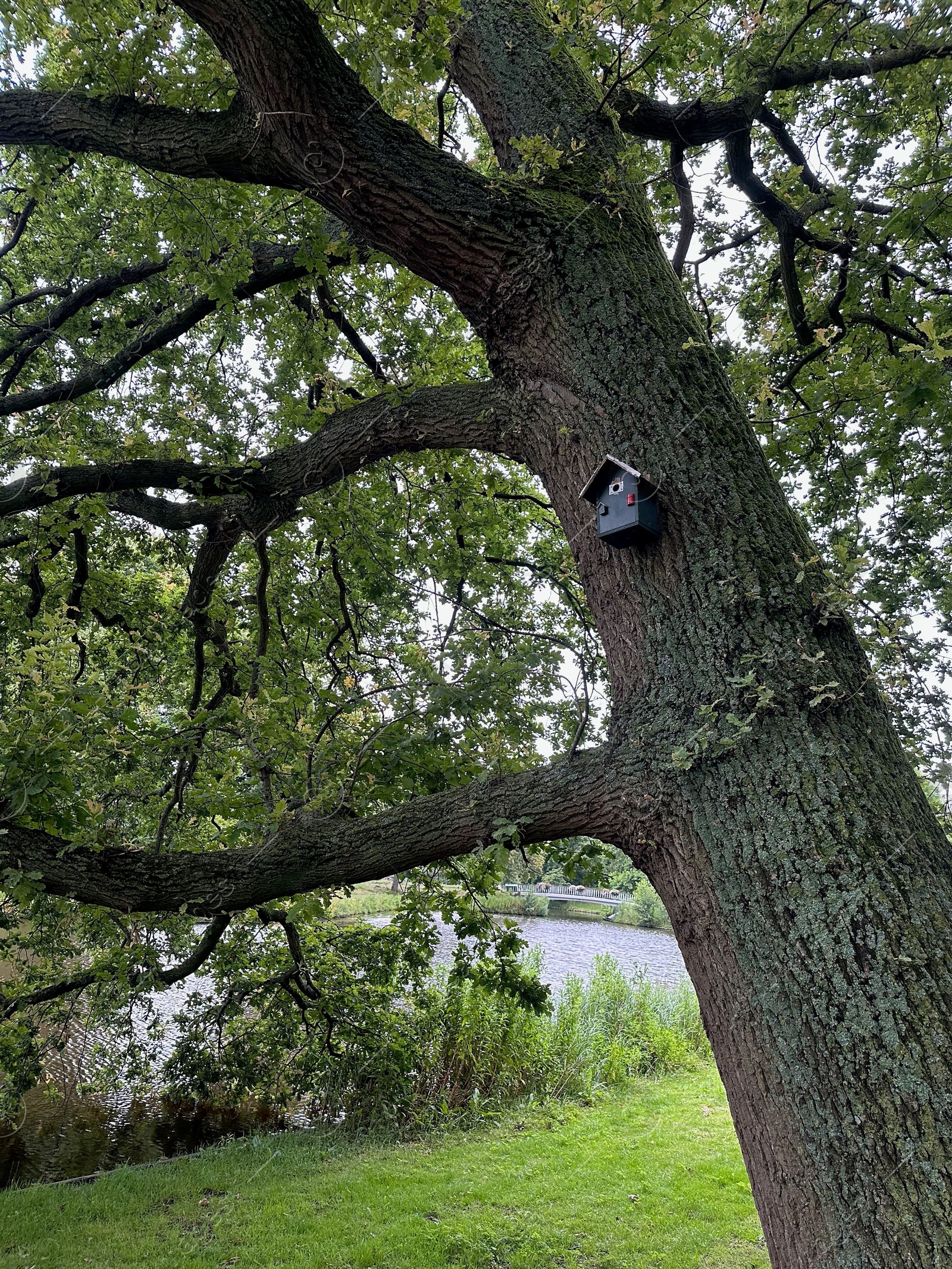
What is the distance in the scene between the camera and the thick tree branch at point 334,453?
292 cm

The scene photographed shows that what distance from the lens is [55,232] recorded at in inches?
246

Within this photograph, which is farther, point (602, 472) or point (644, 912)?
point (644, 912)

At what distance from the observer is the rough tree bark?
153 centimetres

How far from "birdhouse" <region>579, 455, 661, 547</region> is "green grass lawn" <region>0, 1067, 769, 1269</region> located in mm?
4603

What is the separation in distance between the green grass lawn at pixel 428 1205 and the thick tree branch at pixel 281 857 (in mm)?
3252

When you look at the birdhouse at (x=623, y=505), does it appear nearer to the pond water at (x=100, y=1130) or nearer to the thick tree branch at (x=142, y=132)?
the thick tree branch at (x=142, y=132)

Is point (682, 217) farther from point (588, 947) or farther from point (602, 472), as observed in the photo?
point (588, 947)

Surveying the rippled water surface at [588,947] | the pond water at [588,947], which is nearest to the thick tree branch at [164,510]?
the pond water at [588,947]

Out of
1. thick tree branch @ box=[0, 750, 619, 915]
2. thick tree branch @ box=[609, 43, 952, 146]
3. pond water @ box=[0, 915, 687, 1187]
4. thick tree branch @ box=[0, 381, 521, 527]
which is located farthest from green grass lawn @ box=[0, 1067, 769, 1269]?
thick tree branch @ box=[609, 43, 952, 146]

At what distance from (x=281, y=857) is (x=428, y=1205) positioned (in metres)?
4.10

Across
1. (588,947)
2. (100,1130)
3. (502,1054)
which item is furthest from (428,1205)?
(588,947)

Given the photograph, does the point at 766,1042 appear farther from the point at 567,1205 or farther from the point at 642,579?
the point at 567,1205

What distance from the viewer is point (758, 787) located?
6.01 ft

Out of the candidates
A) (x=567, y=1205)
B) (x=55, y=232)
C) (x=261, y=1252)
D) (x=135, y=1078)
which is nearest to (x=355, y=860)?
(x=261, y=1252)
